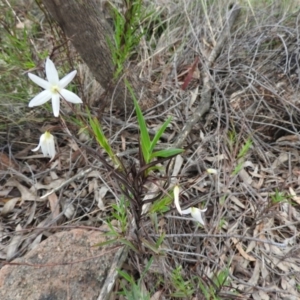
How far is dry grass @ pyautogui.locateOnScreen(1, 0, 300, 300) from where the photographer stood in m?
1.50

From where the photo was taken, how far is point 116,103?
195 cm

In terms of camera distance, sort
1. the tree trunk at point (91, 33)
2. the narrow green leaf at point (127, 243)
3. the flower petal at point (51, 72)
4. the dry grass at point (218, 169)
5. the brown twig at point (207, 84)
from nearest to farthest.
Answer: the flower petal at point (51, 72) → the narrow green leaf at point (127, 243) → the dry grass at point (218, 169) → the tree trunk at point (91, 33) → the brown twig at point (207, 84)

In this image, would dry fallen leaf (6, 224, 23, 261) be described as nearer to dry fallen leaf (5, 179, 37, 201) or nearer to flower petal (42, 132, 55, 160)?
dry fallen leaf (5, 179, 37, 201)

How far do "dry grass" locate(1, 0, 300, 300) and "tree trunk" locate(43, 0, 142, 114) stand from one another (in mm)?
183

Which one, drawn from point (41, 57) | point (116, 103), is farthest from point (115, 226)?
point (41, 57)

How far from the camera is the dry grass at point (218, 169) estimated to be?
150 cm

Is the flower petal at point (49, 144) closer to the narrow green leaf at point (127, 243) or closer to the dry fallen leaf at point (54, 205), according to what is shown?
the narrow green leaf at point (127, 243)

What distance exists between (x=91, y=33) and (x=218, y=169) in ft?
2.60

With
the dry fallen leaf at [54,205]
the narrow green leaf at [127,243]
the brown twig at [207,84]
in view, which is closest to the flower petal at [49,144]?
the narrow green leaf at [127,243]

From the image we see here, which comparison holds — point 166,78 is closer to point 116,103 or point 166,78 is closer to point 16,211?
point 116,103

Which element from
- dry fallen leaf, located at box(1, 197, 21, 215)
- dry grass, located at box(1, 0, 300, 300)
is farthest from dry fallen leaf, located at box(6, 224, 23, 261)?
dry fallen leaf, located at box(1, 197, 21, 215)

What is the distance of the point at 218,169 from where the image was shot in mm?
1727

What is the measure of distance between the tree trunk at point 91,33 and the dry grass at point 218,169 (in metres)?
0.18

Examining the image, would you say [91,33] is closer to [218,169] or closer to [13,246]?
[218,169]
